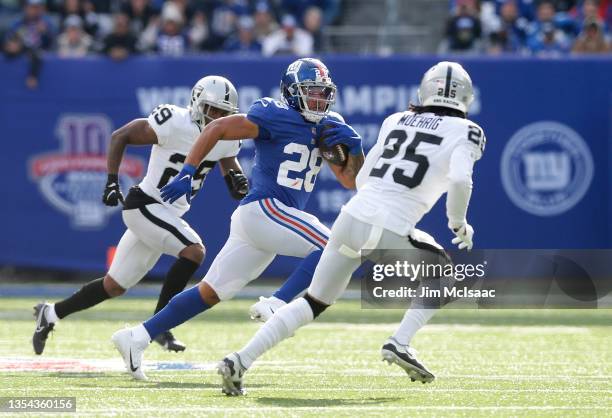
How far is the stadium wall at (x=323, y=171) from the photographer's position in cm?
1221

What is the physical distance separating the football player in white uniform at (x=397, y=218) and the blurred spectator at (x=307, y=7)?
8886mm

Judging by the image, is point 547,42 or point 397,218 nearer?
point 397,218

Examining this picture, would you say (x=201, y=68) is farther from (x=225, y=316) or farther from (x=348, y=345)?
(x=348, y=345)

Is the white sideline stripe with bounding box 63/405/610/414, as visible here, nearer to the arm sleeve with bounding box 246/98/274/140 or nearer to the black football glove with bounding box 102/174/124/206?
the arm sleeve with bounding box 246/98/274/140

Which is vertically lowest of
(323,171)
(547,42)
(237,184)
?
(323,171)

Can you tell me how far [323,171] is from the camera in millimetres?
12125

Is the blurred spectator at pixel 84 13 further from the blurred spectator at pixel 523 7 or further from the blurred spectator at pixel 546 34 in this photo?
the blurred spectator at pixel 546 34

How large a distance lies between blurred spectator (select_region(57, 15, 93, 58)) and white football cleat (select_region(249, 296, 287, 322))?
7.35 m

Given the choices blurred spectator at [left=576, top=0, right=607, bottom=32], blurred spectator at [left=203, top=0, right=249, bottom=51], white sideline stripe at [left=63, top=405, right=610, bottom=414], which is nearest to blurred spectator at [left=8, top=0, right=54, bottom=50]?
blurred spectator at [left=203, top=0, right=249, bottom=51]

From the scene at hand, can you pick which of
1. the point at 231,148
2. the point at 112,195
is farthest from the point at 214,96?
the point at 112,195

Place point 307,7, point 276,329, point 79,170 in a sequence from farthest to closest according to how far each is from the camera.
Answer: point 307,7 < point 79,170 < point 276,329

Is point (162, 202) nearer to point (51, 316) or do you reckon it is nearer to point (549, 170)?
point (51, 316)

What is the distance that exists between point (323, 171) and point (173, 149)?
4776 millimetres

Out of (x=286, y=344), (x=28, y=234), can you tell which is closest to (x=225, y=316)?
(x=286, y=344)
